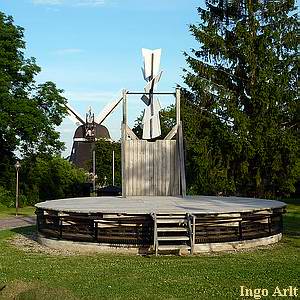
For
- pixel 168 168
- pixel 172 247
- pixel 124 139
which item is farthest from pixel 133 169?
pixel 172 247

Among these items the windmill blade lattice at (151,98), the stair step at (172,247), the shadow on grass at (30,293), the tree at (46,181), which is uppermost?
the windmill blade lattice at (151,98)

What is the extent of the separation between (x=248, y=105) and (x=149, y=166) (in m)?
11.8

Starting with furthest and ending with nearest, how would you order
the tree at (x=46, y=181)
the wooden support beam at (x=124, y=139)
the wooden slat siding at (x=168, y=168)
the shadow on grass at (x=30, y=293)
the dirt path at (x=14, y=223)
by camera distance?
the tree at (x=46, y=181)
the dirt path at (x=14, y=223)
the wooden slat siding at (x=168, y=168)
the wooden support beam at (x=124, y=139)
the shadow on grass at (x=30, y=293)

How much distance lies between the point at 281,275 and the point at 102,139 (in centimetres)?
5522

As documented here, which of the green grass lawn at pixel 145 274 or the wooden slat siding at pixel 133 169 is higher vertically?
the wooden slat siding at pixel 133 169

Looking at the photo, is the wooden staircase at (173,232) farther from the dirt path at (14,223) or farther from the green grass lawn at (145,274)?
the dirt path at (14,223)

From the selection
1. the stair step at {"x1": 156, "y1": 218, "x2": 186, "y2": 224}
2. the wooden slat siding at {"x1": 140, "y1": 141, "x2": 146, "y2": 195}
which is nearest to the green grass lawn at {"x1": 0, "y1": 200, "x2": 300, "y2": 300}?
the stair step at {"x1": 156, "y1": 218, "x2": 186, "y2": 224}

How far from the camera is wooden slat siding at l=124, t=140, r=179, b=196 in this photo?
17.7 metres

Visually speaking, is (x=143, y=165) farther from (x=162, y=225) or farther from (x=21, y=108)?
(x=21, y=108)

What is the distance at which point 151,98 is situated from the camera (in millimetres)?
18344

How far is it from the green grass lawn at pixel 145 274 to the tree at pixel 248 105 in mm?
14042

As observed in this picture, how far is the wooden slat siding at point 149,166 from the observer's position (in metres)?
17.7

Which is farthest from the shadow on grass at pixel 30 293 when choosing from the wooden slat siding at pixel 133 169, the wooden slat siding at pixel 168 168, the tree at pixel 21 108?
the tree at pixel 21 108

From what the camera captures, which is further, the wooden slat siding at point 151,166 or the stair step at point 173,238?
the wooden slat siding at point 151,166
